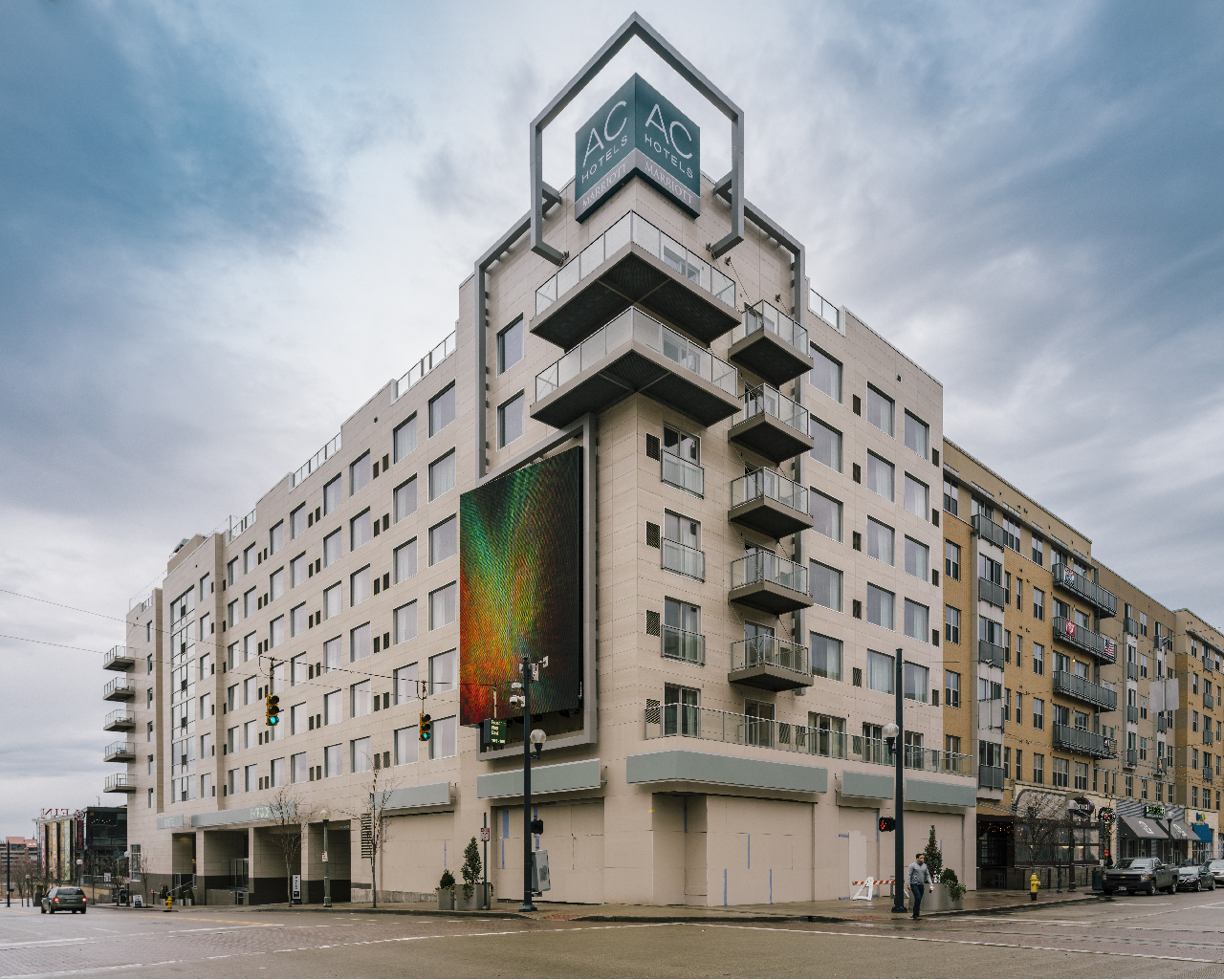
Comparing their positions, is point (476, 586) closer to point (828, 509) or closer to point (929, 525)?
point (828, 509)

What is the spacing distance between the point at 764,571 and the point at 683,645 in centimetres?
439

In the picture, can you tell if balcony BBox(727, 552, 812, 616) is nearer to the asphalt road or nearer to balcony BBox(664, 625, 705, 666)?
balcony BBox(664, 625, 705, 666)

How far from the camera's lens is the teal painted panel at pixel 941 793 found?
43938 millimetres

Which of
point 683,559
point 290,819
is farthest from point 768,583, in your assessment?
point 290,819

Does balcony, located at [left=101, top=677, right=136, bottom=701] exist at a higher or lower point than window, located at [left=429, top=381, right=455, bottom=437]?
lower

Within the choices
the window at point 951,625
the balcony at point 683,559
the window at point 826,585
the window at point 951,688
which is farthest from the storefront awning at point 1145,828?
the balcony at point 683,559

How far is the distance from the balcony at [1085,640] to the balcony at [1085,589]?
1.89m

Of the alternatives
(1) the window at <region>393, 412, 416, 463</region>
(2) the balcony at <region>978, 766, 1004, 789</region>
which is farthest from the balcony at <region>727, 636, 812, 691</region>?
(1) the window at <region>393, 412, 416, 463</region>

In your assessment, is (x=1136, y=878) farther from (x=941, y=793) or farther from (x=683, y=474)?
(x=683, y=474)

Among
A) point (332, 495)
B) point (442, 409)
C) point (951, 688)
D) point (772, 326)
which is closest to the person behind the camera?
point (772, 326)

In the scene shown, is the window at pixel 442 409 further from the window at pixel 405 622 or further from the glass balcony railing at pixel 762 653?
the glass balcony railing at pixel 762 653

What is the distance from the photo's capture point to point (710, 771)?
106ft

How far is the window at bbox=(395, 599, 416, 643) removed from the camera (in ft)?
160

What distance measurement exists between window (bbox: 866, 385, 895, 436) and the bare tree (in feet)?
116
